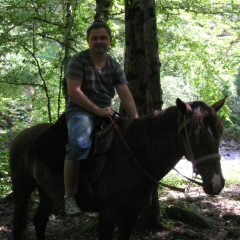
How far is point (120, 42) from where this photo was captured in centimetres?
905

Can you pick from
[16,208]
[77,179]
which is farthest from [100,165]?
[16,208]

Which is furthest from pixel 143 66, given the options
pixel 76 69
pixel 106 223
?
pixel 106 223

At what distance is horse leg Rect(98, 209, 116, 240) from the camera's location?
11.1 ft

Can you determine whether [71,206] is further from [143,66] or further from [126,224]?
[143,66]

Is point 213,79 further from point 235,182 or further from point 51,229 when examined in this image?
point 51,229

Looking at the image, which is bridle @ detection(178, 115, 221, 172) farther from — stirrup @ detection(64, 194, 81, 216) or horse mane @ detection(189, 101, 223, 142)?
stirrup @ detection(64, 194, 81, 216)

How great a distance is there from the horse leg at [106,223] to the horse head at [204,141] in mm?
1027

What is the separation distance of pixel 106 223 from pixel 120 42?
21.2 ft

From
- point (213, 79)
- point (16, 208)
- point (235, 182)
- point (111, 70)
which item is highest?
point (213, 79)

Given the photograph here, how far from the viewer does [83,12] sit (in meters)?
8.53

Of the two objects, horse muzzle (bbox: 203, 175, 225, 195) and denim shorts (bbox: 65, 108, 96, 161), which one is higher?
denim shorts (bbox: 65, 108, 96, 161)

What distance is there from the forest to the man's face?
139 centimetres

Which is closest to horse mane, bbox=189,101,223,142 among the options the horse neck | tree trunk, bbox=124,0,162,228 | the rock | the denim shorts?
the horse neck

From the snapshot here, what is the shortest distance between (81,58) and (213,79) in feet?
27.2
